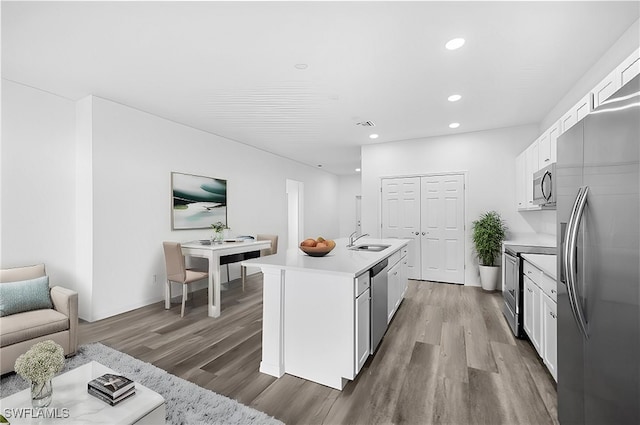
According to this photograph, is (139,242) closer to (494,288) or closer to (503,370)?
(503,370)

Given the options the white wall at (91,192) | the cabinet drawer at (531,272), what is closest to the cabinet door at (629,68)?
the cabinet drawer at (531,272)

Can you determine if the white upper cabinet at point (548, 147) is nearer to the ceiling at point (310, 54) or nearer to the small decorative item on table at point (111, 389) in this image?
the ceiling at point (310, 54)

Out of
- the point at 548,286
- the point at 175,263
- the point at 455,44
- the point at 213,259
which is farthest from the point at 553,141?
the point at 175,263

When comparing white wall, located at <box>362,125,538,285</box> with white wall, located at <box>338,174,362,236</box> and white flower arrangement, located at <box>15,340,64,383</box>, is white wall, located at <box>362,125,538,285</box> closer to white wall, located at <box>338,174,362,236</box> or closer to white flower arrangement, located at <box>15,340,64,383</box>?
white wall, located at <box>338,174,362,236</box>

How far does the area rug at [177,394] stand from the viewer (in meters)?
1.81

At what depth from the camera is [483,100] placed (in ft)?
12.3

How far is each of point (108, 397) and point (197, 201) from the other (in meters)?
3.60

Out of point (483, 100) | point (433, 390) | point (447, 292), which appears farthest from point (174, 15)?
point (447, 292)

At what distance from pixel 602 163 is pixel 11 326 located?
3.90m

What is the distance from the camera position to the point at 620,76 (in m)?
1.82

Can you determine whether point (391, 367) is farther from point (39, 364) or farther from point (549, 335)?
point (39, 364)

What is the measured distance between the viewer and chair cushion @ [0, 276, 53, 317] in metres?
2.48

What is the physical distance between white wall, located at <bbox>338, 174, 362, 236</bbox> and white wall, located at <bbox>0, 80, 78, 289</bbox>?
7.61 metres

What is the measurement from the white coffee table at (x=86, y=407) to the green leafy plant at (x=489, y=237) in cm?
481
